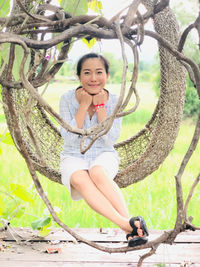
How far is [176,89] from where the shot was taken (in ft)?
5.34

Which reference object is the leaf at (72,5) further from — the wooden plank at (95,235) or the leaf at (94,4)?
the wooden plank at (95,235)

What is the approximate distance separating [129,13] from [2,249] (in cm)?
114

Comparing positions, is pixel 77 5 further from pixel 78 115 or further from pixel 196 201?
pixel 196 201

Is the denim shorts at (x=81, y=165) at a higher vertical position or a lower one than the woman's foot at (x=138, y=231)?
higher

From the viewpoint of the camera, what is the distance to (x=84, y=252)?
162 cm

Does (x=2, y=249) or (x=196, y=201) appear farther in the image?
(x=196, y=201)

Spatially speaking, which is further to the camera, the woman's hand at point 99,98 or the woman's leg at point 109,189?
the woman's hand at point 99,98

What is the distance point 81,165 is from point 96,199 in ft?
0.62

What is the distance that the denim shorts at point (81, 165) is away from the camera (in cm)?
159

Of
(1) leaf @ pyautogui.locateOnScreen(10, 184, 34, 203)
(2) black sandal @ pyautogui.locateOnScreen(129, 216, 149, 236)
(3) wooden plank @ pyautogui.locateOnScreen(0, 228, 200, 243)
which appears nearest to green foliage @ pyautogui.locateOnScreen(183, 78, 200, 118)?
(3) wooden plank @ pyautogui.locateOnScreen(0, 228, 200, 243)

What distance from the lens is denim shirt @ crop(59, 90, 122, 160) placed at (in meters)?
1.69

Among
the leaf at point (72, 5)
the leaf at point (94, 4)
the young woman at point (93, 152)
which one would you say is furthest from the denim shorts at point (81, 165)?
the leaf at point (72, 5)

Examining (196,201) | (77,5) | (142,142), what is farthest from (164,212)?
(77,5)

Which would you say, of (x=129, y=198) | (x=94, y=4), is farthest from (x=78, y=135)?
(x=129, y=198)
